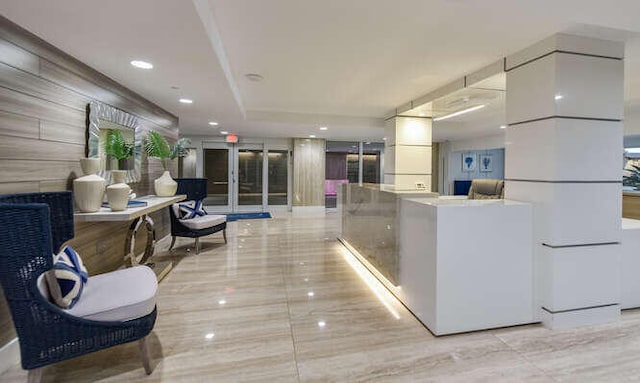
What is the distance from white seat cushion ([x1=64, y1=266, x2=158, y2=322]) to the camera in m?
1.62

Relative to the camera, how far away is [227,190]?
29.9 ft

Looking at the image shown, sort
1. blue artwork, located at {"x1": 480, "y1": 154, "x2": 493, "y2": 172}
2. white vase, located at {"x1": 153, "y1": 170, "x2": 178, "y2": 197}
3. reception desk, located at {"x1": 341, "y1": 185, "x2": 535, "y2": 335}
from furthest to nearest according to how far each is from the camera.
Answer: blue artwork, located at {"x1": 480, "y1": 154, "x2": 493, "y2": 172}
white vase, located at {"x1": 153, "y1": 170, "x2": 178, "y2": 197}
reception desk, located at {"x1": 341, "y1": 185, "x2": 535, "y2": 335}

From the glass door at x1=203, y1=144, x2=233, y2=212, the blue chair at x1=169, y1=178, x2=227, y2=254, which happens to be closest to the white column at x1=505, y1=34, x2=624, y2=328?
the blue chair at x1=169, y1=178, x2=227, y2=254

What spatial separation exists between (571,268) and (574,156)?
0.90 metres

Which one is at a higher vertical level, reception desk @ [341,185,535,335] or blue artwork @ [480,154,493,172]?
blue artwork @ [480,154,493,172]

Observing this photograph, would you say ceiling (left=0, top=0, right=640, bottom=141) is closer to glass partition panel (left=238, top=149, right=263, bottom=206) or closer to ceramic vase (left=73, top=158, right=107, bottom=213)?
ceramic vase (left=73, top=158, right=107, bottom=213)

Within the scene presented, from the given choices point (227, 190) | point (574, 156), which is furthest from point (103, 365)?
point (227, 190)

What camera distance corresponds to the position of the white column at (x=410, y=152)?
5.07 m

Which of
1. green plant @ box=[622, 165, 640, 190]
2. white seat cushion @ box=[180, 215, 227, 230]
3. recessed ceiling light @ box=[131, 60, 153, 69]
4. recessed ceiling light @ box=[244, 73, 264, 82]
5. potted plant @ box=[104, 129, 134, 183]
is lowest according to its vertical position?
white seat cushion @ box=[180, 215, 227, 230]

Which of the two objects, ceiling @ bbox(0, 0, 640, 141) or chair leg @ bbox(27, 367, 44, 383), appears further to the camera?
ceiling @ bbox(0, 0, 640, 141)

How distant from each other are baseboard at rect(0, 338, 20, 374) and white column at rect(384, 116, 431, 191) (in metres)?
4.73

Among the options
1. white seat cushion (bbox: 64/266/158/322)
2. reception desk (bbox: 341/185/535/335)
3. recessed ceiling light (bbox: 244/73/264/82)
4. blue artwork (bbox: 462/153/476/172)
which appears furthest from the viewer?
blue artwork (bbox: 462/153/476/172)

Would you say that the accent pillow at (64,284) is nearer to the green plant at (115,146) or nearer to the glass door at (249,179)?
the green plant at (115,146)

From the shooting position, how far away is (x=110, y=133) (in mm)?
3160
